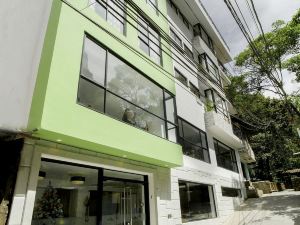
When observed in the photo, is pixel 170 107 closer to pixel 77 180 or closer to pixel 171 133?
pixel 171 133

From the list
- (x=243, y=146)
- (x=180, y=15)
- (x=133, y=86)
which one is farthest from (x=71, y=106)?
(x=243, y=146)

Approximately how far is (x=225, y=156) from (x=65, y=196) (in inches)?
557

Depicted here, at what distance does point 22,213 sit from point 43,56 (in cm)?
358

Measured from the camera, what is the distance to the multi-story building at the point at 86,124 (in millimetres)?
5203

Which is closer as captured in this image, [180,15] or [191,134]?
[191,134]

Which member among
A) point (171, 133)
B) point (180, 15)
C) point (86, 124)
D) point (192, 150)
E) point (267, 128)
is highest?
point (180, 15)

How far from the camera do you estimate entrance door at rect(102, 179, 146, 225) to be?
7.34 m

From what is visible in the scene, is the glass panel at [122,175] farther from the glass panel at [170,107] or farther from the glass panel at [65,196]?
the glass panel at [170,107]

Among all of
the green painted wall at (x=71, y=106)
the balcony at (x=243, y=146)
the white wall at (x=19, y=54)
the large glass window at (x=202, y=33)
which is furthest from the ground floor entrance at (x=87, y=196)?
the large glass window at (x=202, y=33)

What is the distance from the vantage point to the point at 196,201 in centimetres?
1170

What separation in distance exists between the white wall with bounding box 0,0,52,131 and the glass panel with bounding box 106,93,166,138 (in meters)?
3.35

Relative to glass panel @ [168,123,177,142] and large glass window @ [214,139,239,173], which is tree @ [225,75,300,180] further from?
glass panel @ [168,123,177,142]

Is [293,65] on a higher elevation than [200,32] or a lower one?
lower

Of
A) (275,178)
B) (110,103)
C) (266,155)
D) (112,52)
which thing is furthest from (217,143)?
(275,178)
